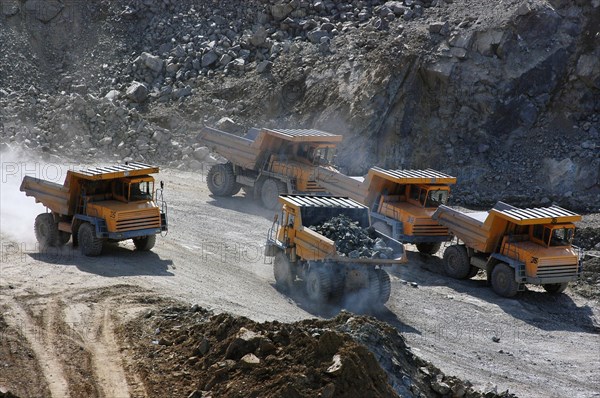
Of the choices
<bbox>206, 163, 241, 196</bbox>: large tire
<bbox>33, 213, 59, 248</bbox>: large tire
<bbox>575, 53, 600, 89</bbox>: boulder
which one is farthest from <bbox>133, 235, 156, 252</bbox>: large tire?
<bbox>575, 53, 600, 89</bbox>: boulder

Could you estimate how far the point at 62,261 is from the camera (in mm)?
21266

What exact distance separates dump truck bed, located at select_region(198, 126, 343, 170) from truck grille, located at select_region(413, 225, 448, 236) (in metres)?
4.88

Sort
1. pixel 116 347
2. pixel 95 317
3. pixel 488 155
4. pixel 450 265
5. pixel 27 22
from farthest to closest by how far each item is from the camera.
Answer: pixel 27 22, pixel 488 155, pixel 450 265, pixel 95 317, pixel 116 347

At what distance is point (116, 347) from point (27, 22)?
24.8 m

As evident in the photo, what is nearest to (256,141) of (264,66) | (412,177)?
(412,177)

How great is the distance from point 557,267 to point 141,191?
32.6 feet

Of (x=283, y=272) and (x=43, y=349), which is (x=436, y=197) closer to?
(x=283, y=272)

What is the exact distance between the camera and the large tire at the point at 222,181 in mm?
28953

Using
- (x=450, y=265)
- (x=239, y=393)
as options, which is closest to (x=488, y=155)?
(x=450, y=265)

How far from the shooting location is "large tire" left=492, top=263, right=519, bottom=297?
22.0 meters

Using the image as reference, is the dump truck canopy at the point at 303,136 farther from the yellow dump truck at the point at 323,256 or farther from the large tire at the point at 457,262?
the yellow dump truck at the point at 323,256

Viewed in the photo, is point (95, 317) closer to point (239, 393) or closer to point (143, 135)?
point (239, 393)

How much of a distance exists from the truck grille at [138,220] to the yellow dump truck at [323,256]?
2.76 meters

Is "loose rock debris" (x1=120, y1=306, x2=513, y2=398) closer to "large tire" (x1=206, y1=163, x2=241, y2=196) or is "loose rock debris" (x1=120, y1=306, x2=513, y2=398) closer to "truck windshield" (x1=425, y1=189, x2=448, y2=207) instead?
"truck windshield" (x1=425, y1=189, x2=448, y2=207)
